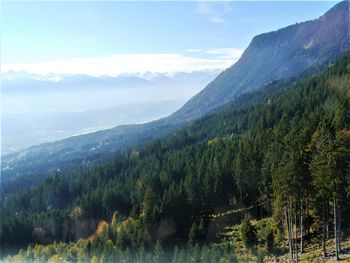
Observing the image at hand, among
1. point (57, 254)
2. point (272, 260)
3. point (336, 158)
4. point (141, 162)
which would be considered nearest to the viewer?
point (336, 158)

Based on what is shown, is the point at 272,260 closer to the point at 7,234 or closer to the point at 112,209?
the point at 112,209

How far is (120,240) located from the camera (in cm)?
5269

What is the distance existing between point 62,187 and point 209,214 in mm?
64705

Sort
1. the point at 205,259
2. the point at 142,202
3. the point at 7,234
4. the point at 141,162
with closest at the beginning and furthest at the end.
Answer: the point at 205,259
the point at 142,202
the point at 7,234
the point at 141,162

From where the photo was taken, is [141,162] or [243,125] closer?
[141,162]

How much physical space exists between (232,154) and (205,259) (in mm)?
30023

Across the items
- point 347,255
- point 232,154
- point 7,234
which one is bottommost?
point 7,234

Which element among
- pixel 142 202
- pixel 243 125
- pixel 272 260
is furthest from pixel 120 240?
pixel 243 125

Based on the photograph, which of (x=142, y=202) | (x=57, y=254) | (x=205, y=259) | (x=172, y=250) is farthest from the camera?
(x=142, y=202)

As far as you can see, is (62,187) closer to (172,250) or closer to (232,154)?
(232,154)

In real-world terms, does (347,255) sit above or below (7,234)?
above

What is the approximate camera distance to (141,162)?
4427 inches

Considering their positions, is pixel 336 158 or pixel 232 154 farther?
pixel 232 154

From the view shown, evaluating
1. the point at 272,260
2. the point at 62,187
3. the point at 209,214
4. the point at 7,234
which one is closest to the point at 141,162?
the point at 62,187
